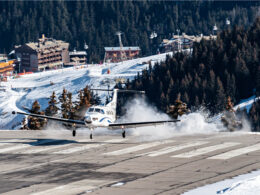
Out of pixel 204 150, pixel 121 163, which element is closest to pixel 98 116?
pixel 121 163

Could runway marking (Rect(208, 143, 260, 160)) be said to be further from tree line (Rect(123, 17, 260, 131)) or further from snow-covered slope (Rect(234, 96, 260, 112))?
snow-covered slope (Rect(234, 96, 260, 112))

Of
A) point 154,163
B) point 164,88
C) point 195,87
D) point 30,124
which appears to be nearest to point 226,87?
point 195,87

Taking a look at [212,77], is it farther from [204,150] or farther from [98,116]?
[204,150]

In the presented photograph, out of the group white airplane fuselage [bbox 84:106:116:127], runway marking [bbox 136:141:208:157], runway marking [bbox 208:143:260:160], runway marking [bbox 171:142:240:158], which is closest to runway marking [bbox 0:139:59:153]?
white airplane fuselage [bbox 84:106:116:127]

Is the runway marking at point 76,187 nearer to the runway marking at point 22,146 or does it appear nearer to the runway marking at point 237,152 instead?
the runway marking at point 237,152

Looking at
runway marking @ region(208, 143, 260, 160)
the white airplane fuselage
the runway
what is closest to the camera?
the runway

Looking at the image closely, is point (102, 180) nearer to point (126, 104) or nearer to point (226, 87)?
point (126, 104)

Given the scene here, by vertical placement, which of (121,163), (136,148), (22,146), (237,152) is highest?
(22,146)
